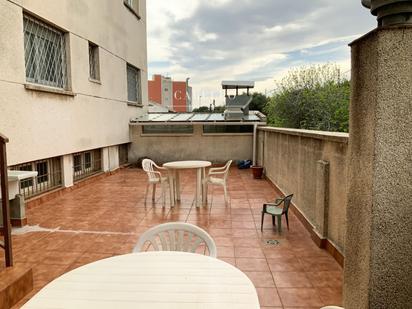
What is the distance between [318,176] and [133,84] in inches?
420

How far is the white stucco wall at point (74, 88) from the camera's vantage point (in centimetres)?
550

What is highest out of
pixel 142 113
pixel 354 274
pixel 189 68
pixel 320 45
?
pixel 189 68

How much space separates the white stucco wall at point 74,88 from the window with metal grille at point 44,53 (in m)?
0.21

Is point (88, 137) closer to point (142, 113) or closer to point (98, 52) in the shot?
point (98, 52)

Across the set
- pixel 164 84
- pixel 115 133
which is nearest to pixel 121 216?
pixel 115 133

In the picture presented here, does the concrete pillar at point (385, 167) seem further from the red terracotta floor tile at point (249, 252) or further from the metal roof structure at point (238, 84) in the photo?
the metal roof structure at point (238, 84)

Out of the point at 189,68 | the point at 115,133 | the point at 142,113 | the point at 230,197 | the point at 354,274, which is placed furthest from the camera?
the point at 189,68

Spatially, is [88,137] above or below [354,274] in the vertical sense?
above

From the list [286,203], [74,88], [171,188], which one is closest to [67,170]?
[74,88]

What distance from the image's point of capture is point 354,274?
2164 millimetres

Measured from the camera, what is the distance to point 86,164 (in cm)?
938

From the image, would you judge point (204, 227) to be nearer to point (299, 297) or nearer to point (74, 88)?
point (299, 297)

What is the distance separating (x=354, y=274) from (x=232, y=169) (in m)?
9.75

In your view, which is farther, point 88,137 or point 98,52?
point 98,52
